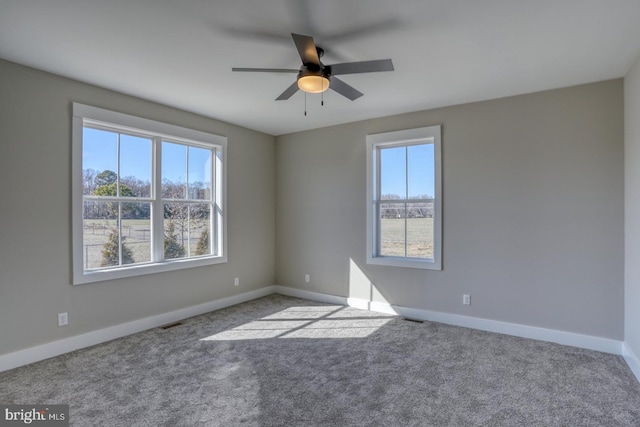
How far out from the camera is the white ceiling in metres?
2.13

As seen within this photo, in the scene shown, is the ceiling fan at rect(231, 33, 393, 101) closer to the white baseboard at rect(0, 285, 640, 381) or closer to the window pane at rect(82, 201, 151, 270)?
the window pane at rect(82, 201, 151, 270)

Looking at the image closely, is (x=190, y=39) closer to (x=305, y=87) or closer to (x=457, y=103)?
(x=305, y=87)

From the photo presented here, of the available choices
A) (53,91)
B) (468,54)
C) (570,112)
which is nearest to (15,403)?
(53,91)

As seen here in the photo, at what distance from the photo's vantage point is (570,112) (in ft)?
11.1

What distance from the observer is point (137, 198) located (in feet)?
12.6

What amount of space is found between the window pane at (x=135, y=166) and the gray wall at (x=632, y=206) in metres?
4.84

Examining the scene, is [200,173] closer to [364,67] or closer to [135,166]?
[135,166]

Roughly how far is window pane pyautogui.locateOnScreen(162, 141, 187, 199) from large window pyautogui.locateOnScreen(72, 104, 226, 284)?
0.04 ft

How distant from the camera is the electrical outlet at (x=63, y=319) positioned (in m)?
3.15

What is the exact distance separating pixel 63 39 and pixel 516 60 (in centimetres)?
359

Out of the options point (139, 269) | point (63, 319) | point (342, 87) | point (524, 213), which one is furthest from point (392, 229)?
point (63, 319)

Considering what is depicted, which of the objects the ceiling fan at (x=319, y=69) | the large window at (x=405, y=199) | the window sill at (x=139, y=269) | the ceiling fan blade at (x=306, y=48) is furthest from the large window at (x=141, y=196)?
the ceiling fan blade at (x=306, y=48)

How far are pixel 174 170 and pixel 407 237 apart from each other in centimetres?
316

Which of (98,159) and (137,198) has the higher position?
(98,159)
